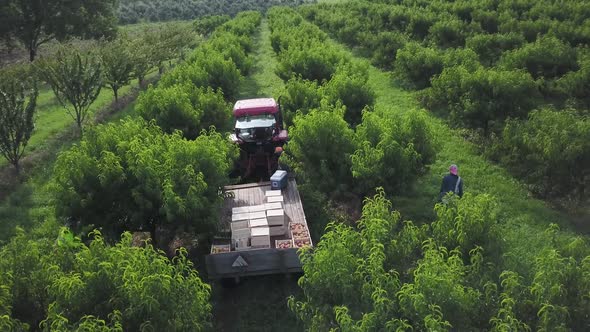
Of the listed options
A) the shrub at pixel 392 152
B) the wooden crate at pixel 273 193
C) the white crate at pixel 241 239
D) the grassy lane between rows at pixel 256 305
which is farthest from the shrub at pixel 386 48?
the white crate at pixel 241 239

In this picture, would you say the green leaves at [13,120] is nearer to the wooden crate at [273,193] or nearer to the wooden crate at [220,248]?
the wooden crate at [273,193]

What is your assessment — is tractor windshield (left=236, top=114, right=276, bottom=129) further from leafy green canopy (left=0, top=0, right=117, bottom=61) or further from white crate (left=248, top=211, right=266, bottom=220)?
leafy green canopy (left=0, top=0, right=117, bottom=61)

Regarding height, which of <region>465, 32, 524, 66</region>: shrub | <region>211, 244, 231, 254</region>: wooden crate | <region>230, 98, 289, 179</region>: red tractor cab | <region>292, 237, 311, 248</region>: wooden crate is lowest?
<region>465, 32, 524, 66</region>: shrub

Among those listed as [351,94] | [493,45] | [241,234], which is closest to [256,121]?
[351,94]

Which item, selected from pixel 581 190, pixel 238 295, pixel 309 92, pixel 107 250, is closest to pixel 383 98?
pixel 309 92

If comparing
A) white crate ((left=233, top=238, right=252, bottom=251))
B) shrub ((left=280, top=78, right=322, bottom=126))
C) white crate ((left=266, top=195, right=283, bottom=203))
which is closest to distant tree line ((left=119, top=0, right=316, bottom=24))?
shrub ((left=280, top=78, right=322, bottom=126))

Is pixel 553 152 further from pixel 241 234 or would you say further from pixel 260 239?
pixel 241 234
